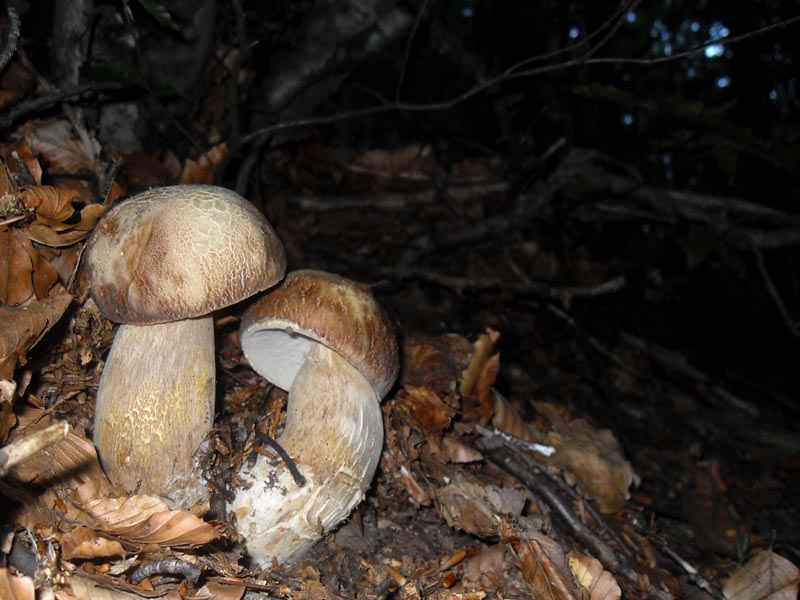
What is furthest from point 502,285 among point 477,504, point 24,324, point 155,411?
point 24,324

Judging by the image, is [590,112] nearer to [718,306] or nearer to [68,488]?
[718,306]

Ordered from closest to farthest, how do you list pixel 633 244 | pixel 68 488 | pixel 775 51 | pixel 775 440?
pixel 68 488 → pixel 775 440 → pixel 633 244 → pixel 775 51

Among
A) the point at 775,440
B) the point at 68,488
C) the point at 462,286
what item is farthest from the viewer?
the point at 775,440

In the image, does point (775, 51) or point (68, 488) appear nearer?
point (68, 488)

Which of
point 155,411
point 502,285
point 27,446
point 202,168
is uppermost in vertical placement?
point 202,168

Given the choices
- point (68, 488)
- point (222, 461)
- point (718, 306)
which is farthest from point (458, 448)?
point (718, 306)

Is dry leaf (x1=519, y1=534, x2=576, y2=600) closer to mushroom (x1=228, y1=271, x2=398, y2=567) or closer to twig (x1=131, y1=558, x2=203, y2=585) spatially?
mushroom (x1=228, y1=271, x2=398, y2=567)

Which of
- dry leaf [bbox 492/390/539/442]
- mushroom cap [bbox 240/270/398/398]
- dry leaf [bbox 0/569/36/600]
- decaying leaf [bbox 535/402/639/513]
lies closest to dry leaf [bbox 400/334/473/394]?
dry leaf [bbox 492/390/539/442]

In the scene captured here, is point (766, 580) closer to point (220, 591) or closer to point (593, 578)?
point (593, 578)
